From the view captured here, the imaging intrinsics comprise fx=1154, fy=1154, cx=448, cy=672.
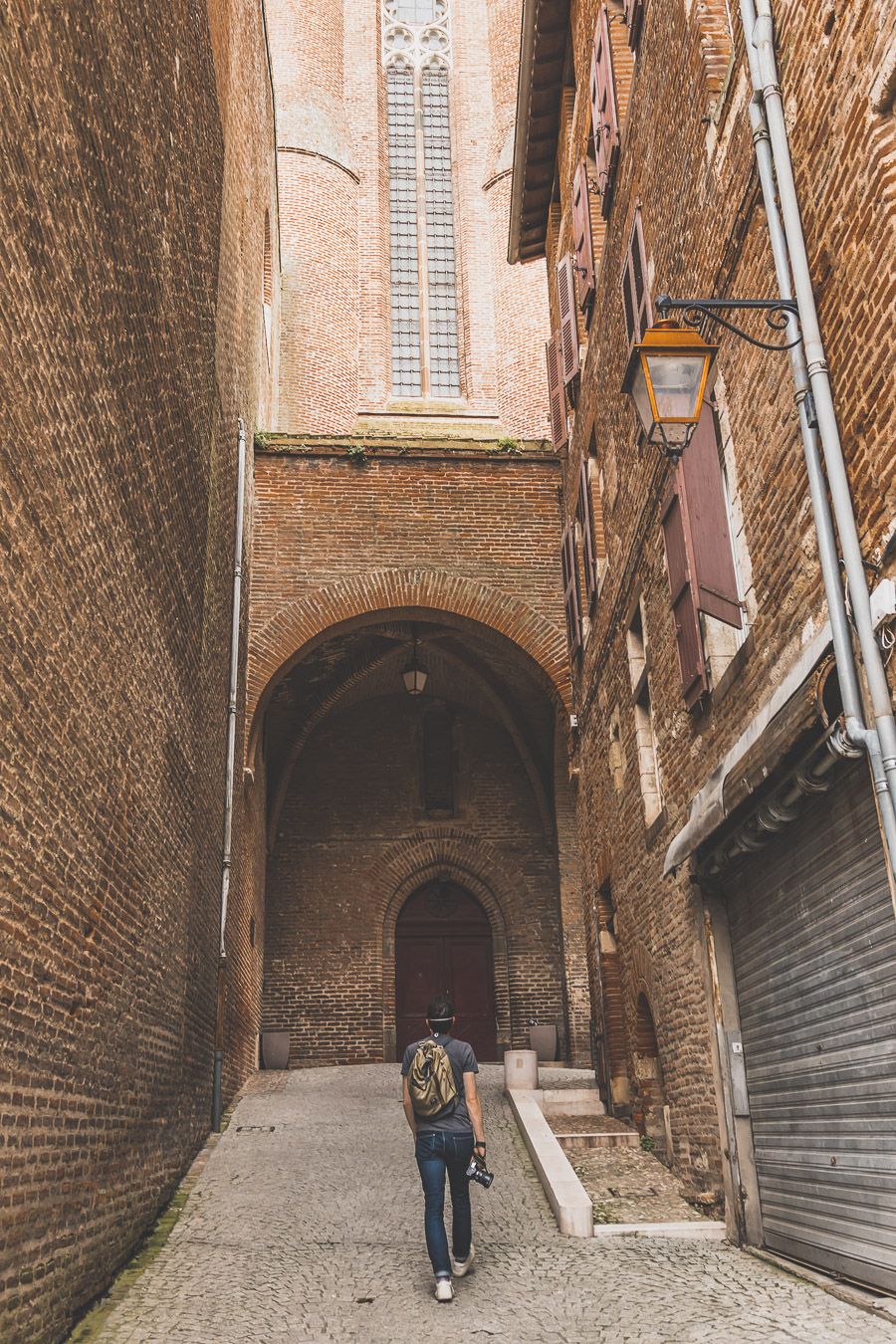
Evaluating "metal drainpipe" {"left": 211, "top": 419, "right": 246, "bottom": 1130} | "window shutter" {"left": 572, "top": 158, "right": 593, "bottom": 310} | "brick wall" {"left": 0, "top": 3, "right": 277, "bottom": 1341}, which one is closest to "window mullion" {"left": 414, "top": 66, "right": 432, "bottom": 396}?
"metal drainpipe" {"left": 211, "top": 419, "right": 246, "bottom": 1130}

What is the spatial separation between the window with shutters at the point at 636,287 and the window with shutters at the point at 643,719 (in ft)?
6.88

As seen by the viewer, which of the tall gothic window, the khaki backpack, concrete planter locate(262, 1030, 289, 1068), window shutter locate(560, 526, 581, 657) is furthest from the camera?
the tall gothic window

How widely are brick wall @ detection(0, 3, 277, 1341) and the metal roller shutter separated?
136 inches

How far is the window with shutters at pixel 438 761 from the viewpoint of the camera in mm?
18594

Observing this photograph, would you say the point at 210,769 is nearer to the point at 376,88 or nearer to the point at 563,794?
the point at 563,794

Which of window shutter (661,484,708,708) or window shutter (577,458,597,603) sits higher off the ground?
window shutter (577,458,597,603)

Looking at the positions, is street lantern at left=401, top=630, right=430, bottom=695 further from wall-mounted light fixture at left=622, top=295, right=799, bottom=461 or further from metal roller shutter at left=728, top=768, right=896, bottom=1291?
wall-mounted light fixture at left=622, top=295, right=799, bottom=461

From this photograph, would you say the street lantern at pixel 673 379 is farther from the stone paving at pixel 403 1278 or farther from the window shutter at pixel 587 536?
the window shutter at pixel 587 536

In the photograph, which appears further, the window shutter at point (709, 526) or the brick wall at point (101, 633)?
the window shutter at point (709, 526)

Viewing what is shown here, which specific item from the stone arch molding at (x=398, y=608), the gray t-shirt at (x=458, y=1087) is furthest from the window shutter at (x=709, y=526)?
the stone arch molding at (x=398, y=608)

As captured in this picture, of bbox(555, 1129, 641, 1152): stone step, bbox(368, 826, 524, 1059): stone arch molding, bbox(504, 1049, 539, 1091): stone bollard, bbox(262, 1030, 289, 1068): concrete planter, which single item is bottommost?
bbox(555, 1129, 641, 1152): stone step

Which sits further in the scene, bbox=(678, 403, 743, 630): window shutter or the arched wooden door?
the arched wooden door

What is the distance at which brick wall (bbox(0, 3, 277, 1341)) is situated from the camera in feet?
15.4

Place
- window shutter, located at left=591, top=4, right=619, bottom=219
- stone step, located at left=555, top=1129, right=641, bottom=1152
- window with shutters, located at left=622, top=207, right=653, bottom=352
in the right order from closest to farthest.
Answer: window with shutters, located at left=622, top=207, right=653, bottom=352 → stone step, located at left=555, top=1129, right=641, bottom=1152 → window shutter, located at left=591, top=4, right=619, bottom=219
